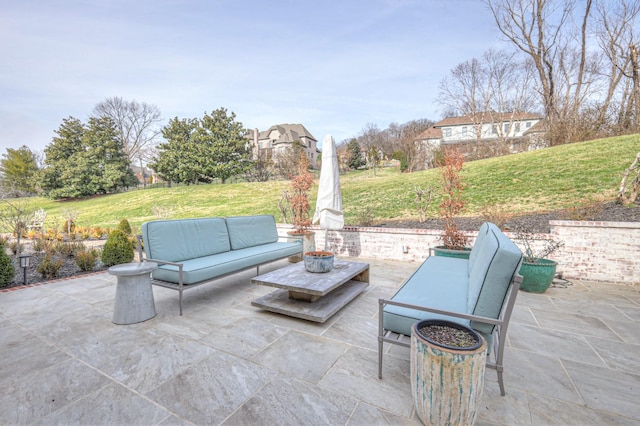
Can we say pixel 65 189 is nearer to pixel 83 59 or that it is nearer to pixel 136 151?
pixel 136 151

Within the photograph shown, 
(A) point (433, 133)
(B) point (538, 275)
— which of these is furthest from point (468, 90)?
(B) point (538, 275)

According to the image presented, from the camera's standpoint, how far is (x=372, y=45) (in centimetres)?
725

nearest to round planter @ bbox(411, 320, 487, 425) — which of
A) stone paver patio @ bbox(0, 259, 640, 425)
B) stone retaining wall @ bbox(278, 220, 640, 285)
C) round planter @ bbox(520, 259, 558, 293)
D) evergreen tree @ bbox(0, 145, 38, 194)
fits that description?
stone paver patio @ bbox(0, 259, 640, 425)

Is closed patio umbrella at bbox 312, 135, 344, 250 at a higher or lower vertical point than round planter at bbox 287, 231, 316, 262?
higher

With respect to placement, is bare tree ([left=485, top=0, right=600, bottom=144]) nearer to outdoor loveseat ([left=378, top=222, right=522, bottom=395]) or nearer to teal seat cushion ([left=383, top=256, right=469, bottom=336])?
teal seat cushion ([left=383, top=256, right=469, bottom=336])

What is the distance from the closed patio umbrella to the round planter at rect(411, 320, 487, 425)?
12.5 ft

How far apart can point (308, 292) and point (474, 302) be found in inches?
62.9

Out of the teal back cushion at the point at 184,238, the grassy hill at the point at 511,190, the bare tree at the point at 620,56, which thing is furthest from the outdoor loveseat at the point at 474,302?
the bare tree at the point at 620,56

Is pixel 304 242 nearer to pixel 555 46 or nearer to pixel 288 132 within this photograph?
pixel 555 46

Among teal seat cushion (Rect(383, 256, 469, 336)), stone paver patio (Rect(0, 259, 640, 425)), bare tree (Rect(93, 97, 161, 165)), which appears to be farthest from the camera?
bare tree (Rect(93, 97, 161, 165))

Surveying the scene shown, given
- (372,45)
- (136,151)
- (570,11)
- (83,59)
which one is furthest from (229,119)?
(570,11)

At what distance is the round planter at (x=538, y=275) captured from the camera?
374 centimetres

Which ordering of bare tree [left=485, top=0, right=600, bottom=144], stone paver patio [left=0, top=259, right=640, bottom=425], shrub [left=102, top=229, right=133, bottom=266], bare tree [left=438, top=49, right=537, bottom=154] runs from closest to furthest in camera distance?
1. stone paver patio [left=0, top=259, right=640, bottom=425]
2. shrub [left=102, top=229, right=133, bottom=266]
3. bare tree [left=485, top=0, right=600, bottom=144]
4. bare tree [left=438, top=49, right=537, bottom=154]

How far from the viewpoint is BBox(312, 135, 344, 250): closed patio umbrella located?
5.27m
